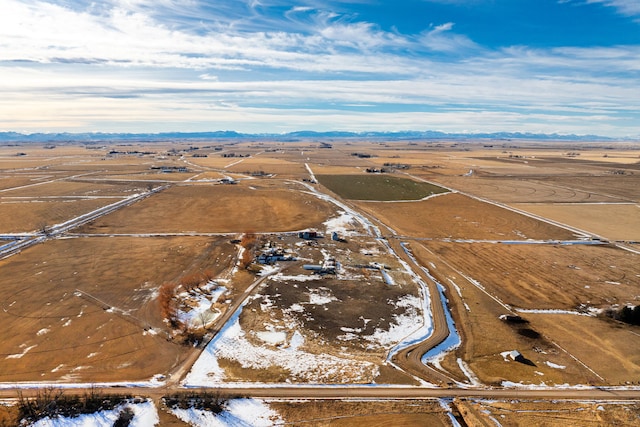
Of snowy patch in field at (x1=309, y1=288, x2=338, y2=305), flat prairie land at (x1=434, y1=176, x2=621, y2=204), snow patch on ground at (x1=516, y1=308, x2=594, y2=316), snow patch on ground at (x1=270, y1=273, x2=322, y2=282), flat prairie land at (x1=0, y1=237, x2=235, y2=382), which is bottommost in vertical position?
flat prairie land at (x1=0, y1=237, x2=235, y2=382)

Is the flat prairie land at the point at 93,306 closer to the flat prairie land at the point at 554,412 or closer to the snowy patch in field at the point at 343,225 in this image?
the snowy patch in field at the point at 343,225

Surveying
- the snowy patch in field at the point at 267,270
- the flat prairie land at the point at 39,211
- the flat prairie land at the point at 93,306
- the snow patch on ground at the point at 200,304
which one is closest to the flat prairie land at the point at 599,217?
the snowy patch in field at the point at 267,270

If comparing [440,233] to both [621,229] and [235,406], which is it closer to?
[621,229]

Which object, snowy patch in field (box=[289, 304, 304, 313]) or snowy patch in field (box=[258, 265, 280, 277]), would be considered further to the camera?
snowy patch in field (box=[258, 265, 280, 277])

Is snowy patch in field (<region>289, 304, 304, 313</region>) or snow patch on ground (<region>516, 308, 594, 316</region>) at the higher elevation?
snow patch on ground (<region>516, 308, 594, 316</region>)

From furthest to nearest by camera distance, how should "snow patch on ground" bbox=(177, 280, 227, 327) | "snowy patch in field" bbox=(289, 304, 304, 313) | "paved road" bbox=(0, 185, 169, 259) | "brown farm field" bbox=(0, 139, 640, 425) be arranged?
"paved road" bbox=(0, 185, 169, 259) < "snowy patch in field" bbox=(289, 304, 304, 313) < "snow patch on ground" bbox=(177, 280, 227, 327) < "brown farm field" bbox=(0, 139, 640, 425)

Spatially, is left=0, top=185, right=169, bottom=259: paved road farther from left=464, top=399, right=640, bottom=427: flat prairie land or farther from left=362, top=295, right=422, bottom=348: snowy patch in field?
left=464, top=399, right=640, bottom=427: flat prairie land

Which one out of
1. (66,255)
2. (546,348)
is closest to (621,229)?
(546,348)

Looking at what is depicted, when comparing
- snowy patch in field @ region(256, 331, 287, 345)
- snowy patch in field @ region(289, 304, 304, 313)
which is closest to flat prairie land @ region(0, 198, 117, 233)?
snowy patch in field @ region(289, 304, 304, 313)
